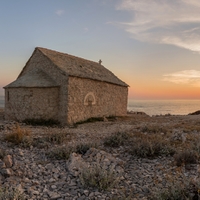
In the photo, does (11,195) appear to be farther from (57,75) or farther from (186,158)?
(57,75)

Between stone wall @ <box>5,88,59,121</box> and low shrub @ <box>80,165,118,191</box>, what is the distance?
33.2 feet

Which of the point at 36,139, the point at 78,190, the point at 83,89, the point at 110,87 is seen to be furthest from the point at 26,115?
the point at 78,190

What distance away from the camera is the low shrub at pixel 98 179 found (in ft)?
14.3

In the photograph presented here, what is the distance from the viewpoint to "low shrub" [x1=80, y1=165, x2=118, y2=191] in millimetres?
4363

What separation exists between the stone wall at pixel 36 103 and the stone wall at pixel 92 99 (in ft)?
3.88

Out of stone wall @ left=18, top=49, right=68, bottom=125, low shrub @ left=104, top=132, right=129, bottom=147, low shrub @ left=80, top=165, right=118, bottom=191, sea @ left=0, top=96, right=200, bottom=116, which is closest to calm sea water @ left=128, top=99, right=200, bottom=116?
sea @ left=0, top=96, right=200, bottom=116

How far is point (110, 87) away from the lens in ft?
62.6

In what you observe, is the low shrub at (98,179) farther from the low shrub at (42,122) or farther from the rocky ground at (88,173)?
the low shrub at (42,122)

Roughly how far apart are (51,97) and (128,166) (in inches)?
385

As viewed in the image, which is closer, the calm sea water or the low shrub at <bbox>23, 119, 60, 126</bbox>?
the low shrub at <bbox>23, 119, 60, 126</bbox>

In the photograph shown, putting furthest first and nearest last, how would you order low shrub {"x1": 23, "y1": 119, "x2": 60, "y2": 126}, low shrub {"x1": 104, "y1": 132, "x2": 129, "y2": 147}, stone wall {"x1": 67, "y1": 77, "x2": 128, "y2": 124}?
stone wall {"x1": 67, "y1": 77, "x2": 128, "y2": 124}
low shrub {"x1": 23, "y1": 119, "x2": 60, "y2": 126}
low shrub {"x1": 104, "y1": 132, "x2": 129, "y2": 147}

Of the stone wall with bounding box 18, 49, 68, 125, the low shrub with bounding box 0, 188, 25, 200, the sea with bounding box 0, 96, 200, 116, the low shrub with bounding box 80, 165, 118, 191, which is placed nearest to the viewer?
the low shrub with bounding box 0, 188, 25, 200

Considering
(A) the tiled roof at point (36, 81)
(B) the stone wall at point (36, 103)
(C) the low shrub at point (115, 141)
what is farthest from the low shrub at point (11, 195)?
(A) the tiled roof at point (36, 81)

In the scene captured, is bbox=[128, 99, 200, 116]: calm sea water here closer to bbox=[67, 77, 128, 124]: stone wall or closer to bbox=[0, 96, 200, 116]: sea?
bbox=[0, 96, 200, 116]: sea
